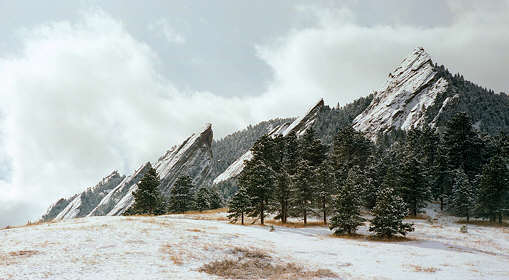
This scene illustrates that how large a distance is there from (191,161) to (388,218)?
139m

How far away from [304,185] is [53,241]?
3417 centimetres

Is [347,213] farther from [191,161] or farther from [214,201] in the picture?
[191,161]

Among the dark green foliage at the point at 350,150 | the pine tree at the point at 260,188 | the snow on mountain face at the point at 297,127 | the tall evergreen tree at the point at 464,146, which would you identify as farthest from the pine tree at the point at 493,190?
the snow on mountain face at the point at 297,127

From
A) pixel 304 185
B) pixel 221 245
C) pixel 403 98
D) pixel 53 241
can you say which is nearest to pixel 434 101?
pixel 403 98

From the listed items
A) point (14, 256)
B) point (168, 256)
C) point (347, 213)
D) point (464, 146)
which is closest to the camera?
point (14, 256)

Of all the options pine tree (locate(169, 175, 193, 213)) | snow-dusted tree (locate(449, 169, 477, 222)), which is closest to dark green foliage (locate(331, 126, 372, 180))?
snow-dusted tree (locate(449, 169, 477, 222))

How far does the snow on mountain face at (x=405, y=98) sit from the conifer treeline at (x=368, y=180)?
62192mm

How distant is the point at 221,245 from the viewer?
825 inches

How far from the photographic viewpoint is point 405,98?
149 meters

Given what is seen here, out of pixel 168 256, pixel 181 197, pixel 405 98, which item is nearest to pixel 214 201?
pixel 181 197

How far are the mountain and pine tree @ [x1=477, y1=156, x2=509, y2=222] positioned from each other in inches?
2957

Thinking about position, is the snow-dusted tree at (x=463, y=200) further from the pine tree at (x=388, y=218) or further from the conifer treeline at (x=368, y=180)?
the pine tree at (x=388, y=218)

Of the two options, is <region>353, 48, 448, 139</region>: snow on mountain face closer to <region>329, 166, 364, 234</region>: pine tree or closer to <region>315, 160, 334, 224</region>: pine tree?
<region>315, 160, 334, 224</region>: pine tree

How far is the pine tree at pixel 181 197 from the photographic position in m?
68.6
